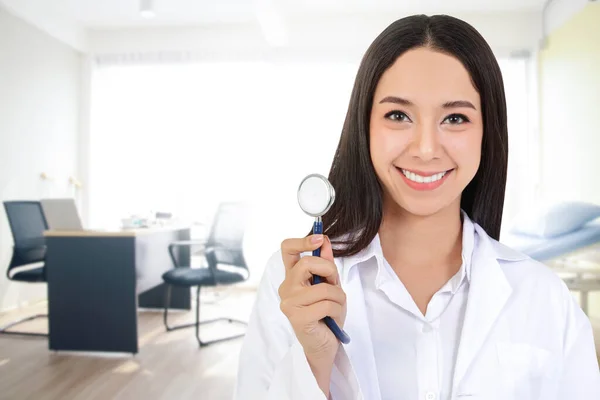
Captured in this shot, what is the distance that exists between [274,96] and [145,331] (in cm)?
255

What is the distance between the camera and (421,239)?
843 millimetres

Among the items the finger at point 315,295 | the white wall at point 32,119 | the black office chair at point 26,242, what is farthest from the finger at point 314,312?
the white wall at point 32,119

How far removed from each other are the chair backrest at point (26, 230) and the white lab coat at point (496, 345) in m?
3.37

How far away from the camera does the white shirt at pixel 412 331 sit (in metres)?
0.74

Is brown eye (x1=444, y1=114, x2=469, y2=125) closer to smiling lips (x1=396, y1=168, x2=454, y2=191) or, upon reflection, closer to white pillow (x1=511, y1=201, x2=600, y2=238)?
smiling lips (x1=396, y1=168, x2=454, y2=191)

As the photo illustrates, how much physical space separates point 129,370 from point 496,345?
244cm

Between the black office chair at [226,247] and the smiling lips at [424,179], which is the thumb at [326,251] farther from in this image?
the black office chair at [226,247]

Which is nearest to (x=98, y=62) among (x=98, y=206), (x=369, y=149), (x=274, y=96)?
(x=98, y=206)

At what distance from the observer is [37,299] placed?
4.32 metres

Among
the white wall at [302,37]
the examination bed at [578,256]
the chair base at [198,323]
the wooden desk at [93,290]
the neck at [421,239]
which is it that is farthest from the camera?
the white wall at [302,37]

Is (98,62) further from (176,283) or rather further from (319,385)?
(319,385)

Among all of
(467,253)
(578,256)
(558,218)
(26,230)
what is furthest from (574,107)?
(26,230)

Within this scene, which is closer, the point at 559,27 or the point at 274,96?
the point at 559,27

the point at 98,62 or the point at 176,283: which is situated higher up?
the point at 98,62
